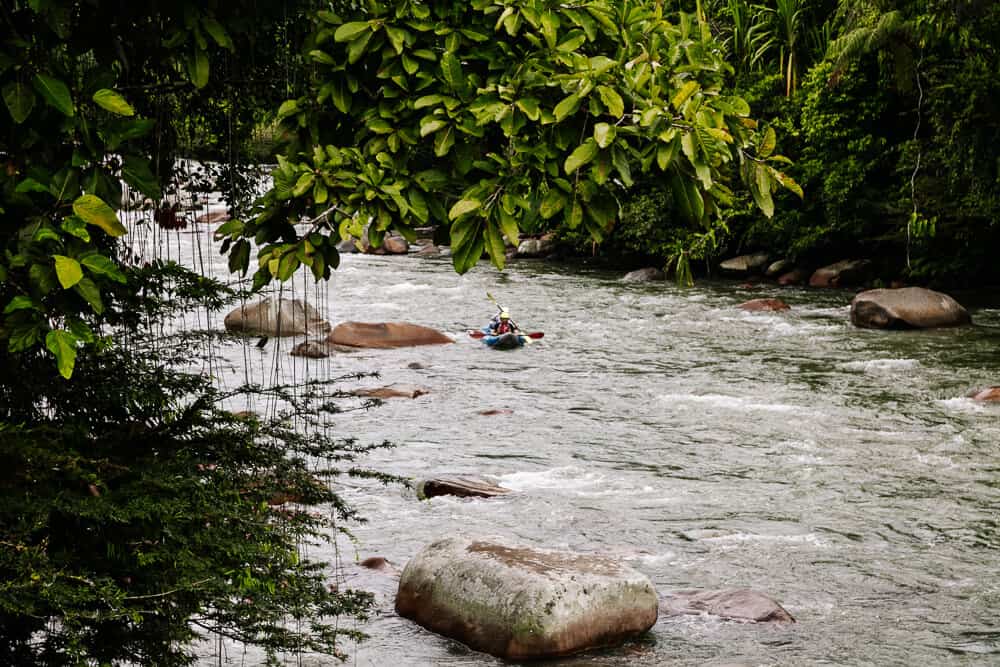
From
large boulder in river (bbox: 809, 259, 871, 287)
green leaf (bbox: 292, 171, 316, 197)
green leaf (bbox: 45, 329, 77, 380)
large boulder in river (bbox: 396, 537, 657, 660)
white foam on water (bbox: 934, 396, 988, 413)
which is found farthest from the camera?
large boulder in river (bbox: 809, 259, 871, 287)

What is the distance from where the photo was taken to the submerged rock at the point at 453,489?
9445mm

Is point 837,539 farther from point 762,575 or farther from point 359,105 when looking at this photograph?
point 359,105

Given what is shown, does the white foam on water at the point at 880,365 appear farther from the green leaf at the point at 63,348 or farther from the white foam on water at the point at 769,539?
the green leaf at the point at 63,348

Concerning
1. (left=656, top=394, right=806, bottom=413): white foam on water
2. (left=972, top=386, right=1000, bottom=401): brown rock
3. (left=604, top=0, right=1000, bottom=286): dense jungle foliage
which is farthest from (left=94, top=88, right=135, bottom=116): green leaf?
(left=604, top=0, right=1000, bottom=286): dense jungle foliage

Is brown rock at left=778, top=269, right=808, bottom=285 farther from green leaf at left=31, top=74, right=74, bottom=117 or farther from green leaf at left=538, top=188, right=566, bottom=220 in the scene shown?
green leaf at left=31, top=74, right=74, bottom=117

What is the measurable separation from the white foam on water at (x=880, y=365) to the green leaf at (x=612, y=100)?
11.9m

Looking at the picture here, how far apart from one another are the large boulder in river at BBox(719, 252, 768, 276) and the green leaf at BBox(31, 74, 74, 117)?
2203 cm

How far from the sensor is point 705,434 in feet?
38.1

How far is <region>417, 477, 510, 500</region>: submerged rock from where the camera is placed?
9445mm

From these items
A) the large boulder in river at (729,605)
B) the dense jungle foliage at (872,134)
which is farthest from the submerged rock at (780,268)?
the large boulder in river at (729,605)

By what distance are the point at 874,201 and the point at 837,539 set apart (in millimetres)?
14945

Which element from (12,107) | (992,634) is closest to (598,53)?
(12,107)

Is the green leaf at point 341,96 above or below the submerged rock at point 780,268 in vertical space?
above

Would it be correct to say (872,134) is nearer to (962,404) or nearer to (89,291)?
(962,404)
